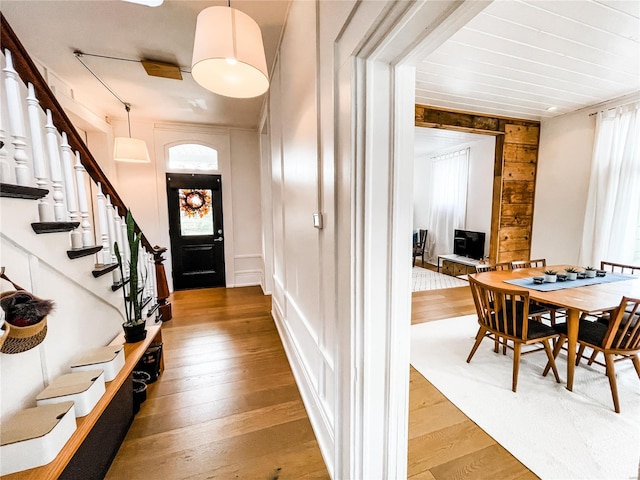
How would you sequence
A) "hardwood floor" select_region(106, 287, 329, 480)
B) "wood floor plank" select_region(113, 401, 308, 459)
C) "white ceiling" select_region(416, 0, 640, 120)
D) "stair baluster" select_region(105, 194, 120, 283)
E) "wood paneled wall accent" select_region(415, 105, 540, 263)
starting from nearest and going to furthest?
1. "hardwood floor" select_region(106, 287, 329, 480)
2. "wood floor plank" select_region(113, 401, 308, 459)
3. "white ceiling" select_region(416, 0, 640, 120)
4. "stair baluster" select_region(105, 194, 120, 283)
5. "wood paneled wall accent" select_region(415, 105, 540, 263)

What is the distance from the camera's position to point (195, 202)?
4633 mm

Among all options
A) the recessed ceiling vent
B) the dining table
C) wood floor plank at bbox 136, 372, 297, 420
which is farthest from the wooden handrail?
the dining table

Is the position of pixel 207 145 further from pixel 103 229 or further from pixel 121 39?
pixel 103 229

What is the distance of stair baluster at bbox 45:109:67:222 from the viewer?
150 centimetres

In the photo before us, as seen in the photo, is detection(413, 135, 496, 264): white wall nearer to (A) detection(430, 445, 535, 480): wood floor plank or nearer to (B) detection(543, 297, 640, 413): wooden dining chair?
(B) detection(543, 297, 640, 413): wooden dining chair

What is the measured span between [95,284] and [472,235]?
18.5ft

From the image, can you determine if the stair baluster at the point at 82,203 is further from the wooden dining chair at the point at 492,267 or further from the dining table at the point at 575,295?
the wooden dining chair at the point at 492,267

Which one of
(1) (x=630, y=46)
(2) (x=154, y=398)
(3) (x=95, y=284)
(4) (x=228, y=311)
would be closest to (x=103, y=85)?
(3) (x=95, y=284)

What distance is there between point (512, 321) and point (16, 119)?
332 cm

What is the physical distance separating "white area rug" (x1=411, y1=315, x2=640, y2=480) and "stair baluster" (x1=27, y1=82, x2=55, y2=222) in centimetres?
285

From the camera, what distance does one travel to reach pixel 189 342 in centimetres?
285

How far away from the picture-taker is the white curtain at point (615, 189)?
3.19m

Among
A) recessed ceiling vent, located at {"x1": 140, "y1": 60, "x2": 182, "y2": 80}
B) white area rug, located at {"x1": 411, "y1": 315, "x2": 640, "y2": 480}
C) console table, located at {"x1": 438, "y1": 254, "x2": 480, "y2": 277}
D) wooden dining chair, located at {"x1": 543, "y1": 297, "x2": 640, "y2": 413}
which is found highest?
recessed ceiling vent, located at {"x1": 140, "y1": 60, "x2": 182, "y2": 80}

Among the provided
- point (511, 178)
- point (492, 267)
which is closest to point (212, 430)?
point (492, 267)
